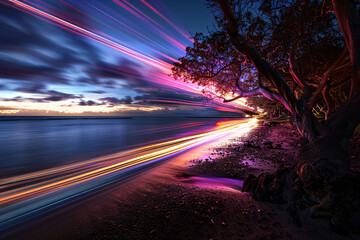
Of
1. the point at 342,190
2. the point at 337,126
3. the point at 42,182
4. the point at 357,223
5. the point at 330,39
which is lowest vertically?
the point at 42,182

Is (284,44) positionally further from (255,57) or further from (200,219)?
(200,219)

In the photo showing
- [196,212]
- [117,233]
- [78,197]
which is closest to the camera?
[117,233]

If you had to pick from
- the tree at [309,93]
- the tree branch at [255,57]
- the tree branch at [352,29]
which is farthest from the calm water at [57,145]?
the tree branch at [352,29]

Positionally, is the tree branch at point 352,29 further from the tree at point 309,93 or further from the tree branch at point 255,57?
the tree branch at point 255,57

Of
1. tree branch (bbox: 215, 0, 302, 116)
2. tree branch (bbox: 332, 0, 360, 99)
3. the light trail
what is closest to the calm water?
the light trail

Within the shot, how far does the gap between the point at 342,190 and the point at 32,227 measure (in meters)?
6.03

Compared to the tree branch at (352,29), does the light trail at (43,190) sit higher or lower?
lower

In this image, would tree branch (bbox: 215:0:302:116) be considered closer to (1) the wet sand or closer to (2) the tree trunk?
(2) the tree trunk

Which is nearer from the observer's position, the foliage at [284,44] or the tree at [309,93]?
the tree at [309,93]

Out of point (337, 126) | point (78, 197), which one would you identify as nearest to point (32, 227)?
point (78, 197)

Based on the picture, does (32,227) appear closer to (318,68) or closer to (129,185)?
(129,185)

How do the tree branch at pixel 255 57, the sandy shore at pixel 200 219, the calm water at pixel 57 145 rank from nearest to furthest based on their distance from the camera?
the sandy shore at pixel 200 219
the tree branch at pixel 255 57
the calm water at pixel 57 145

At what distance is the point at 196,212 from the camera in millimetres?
3287

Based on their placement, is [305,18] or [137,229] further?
[305,18]
